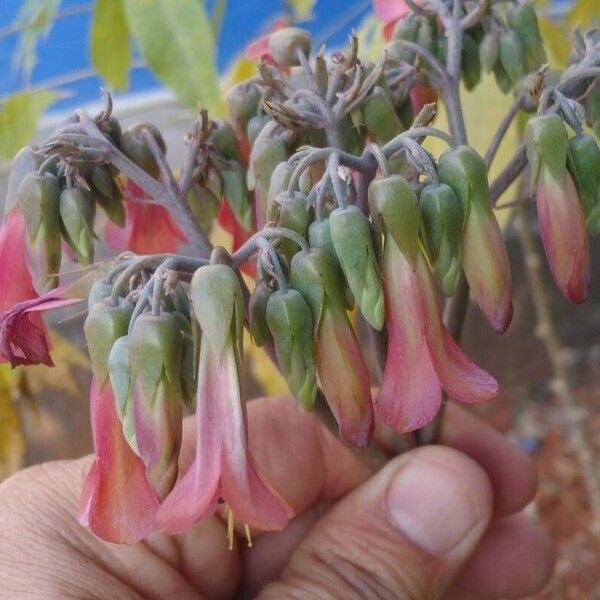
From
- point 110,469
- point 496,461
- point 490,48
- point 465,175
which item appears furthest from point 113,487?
point 496,461

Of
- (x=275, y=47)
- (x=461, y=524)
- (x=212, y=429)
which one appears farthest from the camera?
(x=461, y=524)

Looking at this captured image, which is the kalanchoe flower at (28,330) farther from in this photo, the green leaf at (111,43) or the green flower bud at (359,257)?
the green leaf at (111,43)

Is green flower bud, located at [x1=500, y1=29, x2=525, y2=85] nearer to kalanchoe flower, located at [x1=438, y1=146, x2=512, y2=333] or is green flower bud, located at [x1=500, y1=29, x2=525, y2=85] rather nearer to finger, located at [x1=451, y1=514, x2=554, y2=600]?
kalanchoe flower, located at [x1=438, y1=146, x2=512, y2=333]

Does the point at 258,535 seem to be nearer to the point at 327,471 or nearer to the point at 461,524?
the point at 327,471

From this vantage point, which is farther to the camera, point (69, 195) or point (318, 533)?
point (318, 533)

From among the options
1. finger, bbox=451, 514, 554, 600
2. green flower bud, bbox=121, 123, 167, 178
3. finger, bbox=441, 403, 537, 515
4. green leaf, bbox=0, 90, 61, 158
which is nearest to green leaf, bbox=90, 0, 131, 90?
green leaf, bbox=0, 90, 61, 158

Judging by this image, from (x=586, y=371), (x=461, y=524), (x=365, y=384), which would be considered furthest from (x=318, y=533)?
(x=586, y=371)

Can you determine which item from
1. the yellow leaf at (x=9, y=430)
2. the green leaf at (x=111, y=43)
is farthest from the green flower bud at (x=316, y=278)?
the yellow leaf at (x=9, y=430)
